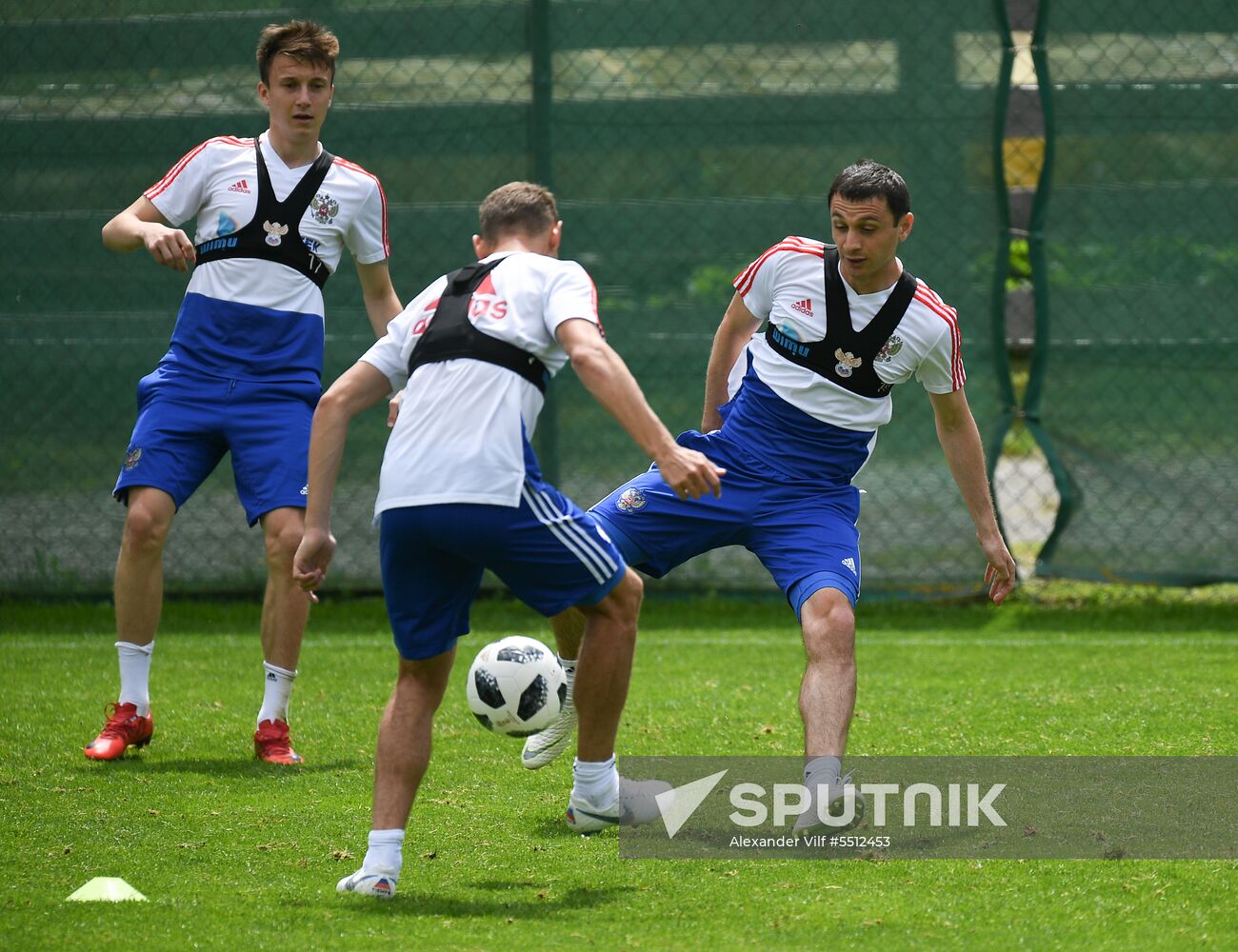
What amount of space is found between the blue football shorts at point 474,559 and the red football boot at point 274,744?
167 centimetres

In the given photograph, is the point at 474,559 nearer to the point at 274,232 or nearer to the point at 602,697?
the point at 602,697

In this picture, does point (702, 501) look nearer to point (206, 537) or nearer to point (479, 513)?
point (479, 513)

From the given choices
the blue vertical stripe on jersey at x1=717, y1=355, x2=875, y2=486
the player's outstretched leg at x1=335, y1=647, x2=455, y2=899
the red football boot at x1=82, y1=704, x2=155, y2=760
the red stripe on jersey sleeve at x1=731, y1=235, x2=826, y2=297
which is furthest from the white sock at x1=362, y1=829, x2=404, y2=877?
the red stripe on jersey sleeve at x1=731, y1=235, x2=826, y2=297

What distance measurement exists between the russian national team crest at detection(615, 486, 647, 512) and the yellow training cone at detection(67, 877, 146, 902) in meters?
1.88

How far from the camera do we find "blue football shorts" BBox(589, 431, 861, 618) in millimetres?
4836

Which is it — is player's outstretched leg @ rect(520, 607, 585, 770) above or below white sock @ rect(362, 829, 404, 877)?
above

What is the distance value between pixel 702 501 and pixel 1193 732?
2.03m

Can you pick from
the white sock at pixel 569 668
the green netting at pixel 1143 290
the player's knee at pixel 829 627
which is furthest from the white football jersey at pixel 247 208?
the green netting at pixel 1143 290

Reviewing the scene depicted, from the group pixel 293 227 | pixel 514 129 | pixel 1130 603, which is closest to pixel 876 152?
pixel 514 129

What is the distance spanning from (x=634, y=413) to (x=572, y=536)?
0.41 meters

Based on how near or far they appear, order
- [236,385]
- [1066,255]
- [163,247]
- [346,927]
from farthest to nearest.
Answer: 1. [1066,255]
2. [236,385]
3. [163,247]
4. [346,927]

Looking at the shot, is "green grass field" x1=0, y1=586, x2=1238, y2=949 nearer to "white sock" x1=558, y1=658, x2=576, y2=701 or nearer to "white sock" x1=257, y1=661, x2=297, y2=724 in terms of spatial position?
"white sock" x1=257, y1=661, x2=297, y2=724

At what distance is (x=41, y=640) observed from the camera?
7.62 metres

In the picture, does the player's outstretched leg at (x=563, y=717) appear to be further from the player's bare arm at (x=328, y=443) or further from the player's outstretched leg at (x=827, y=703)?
the player's bare arm at (x=328, y=443)
